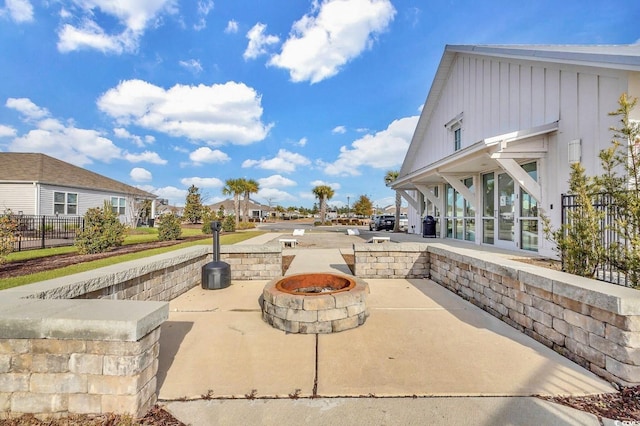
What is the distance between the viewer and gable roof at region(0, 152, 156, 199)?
58.9ft

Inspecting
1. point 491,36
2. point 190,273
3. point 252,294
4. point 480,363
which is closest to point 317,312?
point 480,363

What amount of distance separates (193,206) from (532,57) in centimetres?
3366

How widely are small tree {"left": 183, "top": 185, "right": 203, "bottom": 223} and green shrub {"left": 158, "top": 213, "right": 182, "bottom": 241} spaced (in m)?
20.4

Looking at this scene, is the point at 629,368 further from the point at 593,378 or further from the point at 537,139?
the point at 537,139

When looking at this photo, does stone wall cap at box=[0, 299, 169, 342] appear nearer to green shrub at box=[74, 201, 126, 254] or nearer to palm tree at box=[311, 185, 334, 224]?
green shrub at box=[74, 201, 126, 254]

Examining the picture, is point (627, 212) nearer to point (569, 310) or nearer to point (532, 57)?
point (569, 310)

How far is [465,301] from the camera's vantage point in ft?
17.2

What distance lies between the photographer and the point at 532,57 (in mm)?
7250

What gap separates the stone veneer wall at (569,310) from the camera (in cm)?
249

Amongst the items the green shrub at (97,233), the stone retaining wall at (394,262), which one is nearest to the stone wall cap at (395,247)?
the stone retaining wall at (394,262)

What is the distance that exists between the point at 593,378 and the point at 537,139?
626cm

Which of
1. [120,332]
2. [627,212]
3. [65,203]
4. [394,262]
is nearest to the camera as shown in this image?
[120,332]

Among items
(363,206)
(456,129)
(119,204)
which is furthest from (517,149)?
(363,206)

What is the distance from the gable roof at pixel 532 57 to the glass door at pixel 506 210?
11.2 feet
